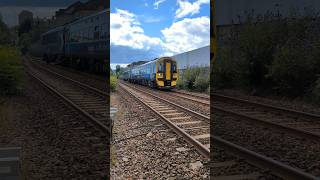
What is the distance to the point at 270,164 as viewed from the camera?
5266mm

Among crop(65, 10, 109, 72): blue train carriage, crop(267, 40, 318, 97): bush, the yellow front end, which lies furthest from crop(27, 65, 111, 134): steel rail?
crop(267, 40, 318, 97): bush

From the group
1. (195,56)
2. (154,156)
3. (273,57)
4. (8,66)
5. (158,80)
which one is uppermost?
(273,57)

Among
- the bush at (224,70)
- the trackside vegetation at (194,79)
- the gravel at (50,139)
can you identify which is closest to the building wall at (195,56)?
the trackside vegetation at (194,79)

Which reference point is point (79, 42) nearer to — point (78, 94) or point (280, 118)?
point (78, 94)

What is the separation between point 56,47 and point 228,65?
34.2 feet

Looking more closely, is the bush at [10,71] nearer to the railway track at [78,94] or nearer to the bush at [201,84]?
the railway track at [78,94]

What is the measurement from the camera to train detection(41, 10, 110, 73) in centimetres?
749

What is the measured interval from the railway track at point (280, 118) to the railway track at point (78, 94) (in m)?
3.27

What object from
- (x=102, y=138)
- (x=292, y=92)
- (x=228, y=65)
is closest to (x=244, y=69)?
(x=228, y=65)

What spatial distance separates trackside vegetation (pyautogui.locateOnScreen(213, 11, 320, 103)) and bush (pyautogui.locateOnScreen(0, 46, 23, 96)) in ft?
28.5

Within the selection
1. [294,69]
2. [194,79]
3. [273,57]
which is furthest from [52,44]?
[194,79]

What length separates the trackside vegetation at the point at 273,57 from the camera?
46.5 feet

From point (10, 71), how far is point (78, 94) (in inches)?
94.4

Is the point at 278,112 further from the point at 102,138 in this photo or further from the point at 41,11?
the point at 41,11
